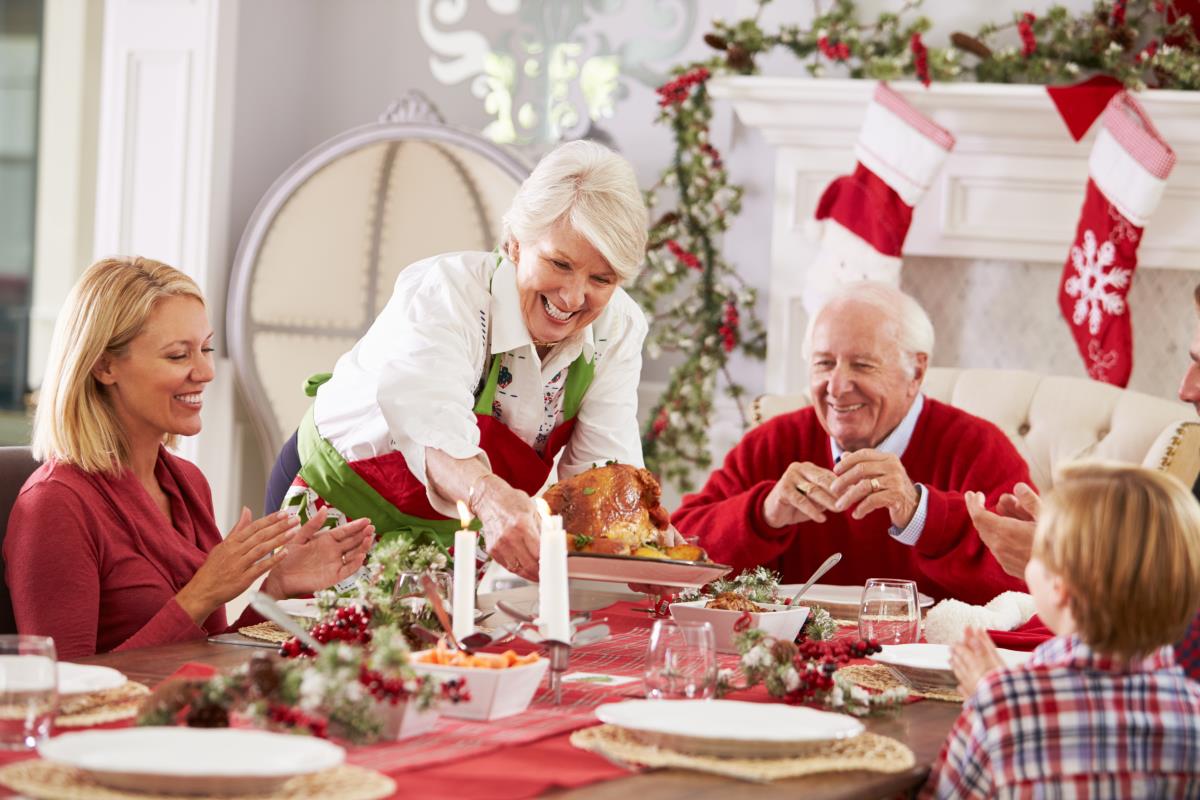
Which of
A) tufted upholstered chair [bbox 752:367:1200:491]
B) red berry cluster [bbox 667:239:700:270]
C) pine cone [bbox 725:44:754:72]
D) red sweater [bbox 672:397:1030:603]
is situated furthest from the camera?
red berry cluster [bbox 667:239:700:270]

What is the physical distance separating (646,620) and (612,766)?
946mm

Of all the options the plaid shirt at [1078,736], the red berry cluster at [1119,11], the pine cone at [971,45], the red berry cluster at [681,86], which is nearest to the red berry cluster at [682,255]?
the red berry cluster at [681,86]

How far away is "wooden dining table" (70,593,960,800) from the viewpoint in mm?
1286

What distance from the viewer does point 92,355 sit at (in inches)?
83.3

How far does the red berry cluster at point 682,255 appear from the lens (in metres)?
4.57

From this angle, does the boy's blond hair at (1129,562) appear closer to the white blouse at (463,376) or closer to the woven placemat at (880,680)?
the woven placemat at (880,680)

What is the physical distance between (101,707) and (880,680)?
0.89 meters

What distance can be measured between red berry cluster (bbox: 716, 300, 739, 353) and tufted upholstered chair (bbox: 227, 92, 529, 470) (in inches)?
29.0

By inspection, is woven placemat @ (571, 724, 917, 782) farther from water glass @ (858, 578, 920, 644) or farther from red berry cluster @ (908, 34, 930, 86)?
red berry cluster @ (908, 34, 930, 86)

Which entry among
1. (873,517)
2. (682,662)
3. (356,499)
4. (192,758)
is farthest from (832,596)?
(192,758)

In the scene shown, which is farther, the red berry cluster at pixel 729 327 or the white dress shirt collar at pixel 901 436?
the red berry cluster at pixel 729 327

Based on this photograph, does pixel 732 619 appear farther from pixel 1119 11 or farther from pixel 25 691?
pixel 1119 11

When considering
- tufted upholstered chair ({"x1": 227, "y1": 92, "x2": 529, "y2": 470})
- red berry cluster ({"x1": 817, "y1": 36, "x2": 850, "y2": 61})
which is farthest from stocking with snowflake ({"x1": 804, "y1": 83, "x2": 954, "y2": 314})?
tufted upholstered chair ({"x1": 227, "y1": 92, "x2": 529, "y2": 470})

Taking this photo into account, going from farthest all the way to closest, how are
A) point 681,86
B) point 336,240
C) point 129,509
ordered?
point 336,240, point 681,86, point 129,509
